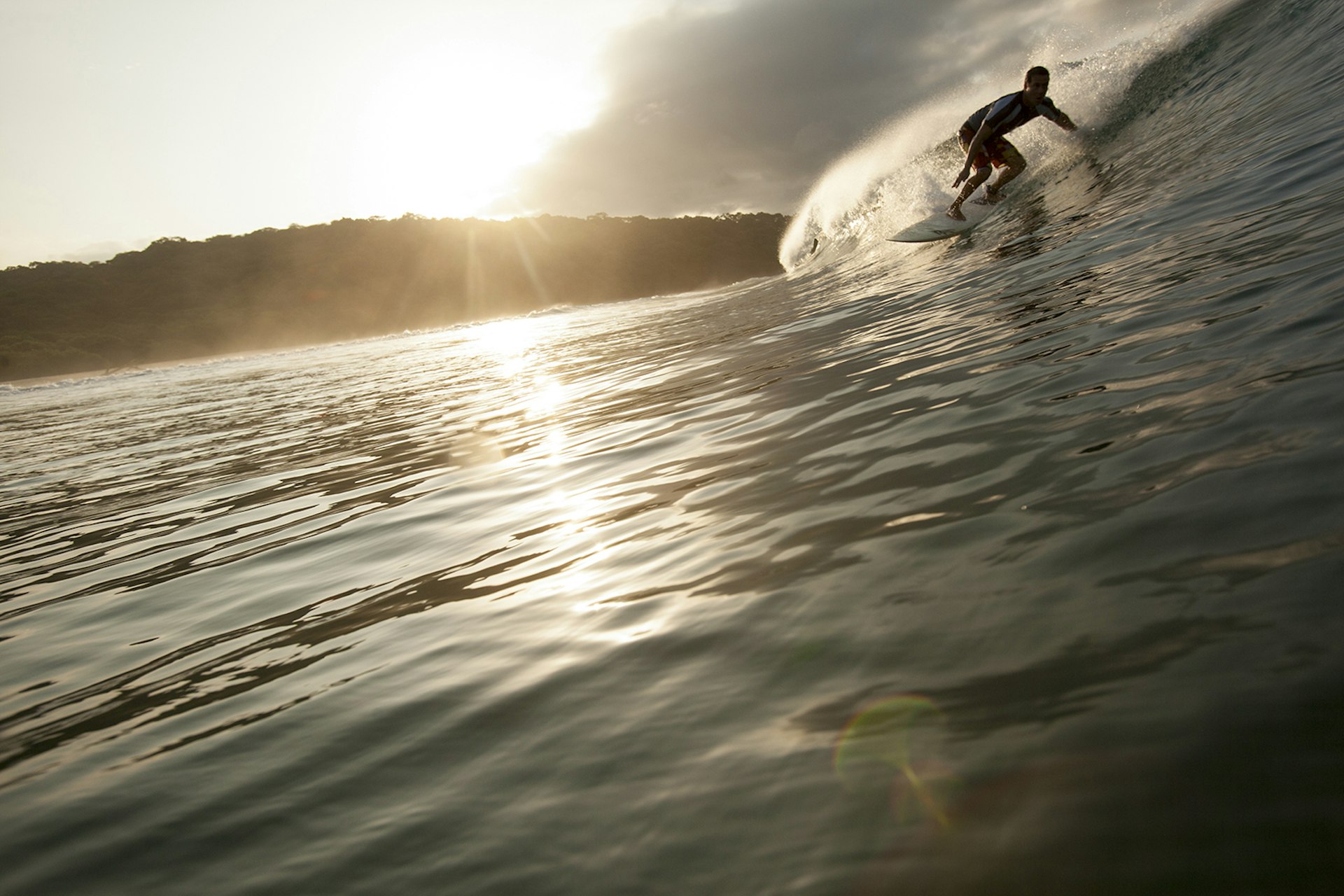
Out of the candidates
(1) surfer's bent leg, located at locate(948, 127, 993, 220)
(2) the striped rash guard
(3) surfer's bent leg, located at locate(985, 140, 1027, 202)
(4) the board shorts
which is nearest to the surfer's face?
(2) the striped rash guard

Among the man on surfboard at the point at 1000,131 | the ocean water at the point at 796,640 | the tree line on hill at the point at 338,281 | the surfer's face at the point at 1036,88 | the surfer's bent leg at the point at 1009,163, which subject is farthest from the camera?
the tree line on hill at the point at 338,281

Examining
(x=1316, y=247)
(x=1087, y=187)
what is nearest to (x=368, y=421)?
(x=1316, y=247)

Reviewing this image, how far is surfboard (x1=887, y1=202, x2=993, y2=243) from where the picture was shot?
41.8 ft

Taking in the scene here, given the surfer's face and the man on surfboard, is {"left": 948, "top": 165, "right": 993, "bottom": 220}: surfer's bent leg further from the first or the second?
the surfer's face

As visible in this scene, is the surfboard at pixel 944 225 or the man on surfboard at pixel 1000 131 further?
the surfboard at pixel 944 225

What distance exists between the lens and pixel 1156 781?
1.13 m

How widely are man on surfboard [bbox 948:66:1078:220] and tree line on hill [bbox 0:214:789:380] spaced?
5264 cm

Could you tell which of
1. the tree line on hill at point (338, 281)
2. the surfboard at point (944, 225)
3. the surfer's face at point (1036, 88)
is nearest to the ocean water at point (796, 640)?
the surfer's face at point (1036, 88)

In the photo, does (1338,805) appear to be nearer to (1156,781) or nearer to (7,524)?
(1156,781)

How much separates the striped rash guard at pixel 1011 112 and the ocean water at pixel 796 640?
7.23 meters

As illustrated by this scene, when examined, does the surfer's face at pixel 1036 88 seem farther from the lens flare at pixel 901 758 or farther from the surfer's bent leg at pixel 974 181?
the lens flare at pixel 901 758

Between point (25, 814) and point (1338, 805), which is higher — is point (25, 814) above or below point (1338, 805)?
below

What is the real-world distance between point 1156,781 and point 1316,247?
397cm

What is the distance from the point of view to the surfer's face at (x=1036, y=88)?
1130 centimetres
